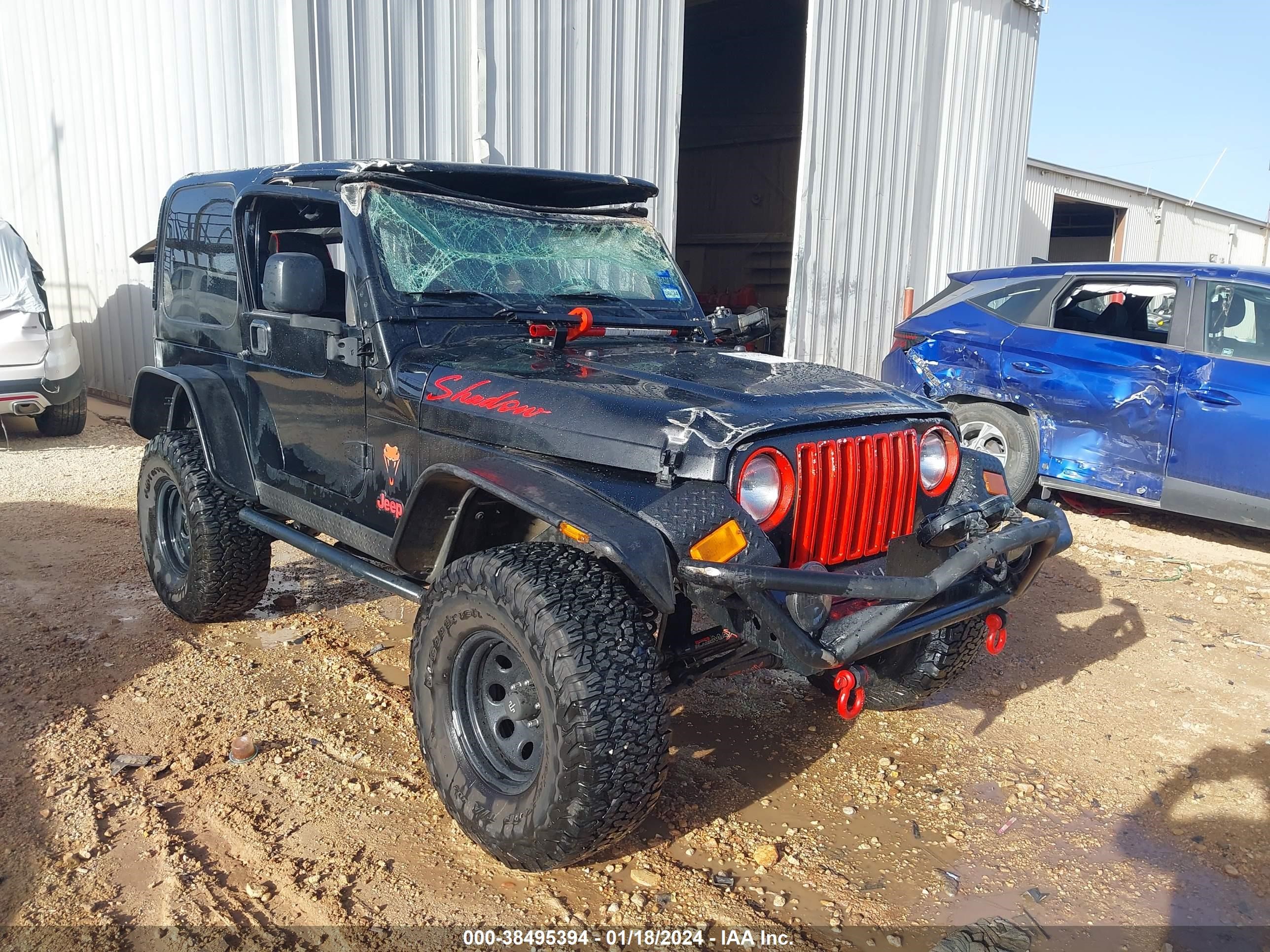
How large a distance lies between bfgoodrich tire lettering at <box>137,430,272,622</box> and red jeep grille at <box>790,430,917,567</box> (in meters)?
2.57

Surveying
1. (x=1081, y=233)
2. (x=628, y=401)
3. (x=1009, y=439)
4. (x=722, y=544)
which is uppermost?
(x=1081, y=233)

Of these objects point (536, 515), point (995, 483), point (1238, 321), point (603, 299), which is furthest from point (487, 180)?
point (1238, 321)

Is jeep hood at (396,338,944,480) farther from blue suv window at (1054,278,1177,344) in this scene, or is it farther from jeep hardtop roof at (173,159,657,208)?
blue suv window at (1054,278,1177,344)

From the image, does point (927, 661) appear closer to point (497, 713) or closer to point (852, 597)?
point (852, 597)

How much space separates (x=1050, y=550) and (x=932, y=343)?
4.24 meters

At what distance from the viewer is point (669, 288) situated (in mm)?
3998

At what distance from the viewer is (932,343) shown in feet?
22.7

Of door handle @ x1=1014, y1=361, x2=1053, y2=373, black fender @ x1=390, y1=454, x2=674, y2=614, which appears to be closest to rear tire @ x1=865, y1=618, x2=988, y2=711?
black fender @ x1=390, y1=454, x2=674, y2=614

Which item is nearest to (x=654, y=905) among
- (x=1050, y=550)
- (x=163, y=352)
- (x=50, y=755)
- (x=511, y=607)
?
(x=511, y=607)

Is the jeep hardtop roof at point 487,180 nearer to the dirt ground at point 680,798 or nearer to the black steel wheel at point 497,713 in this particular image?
the black steel wheel at point 497,713

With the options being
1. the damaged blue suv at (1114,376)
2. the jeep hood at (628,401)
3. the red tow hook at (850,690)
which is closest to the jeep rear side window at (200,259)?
the jeep hood at (628,401)

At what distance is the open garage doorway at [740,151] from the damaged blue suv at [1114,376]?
6.69m

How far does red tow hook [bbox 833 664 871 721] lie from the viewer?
2.56 metres

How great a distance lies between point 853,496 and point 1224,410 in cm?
401
